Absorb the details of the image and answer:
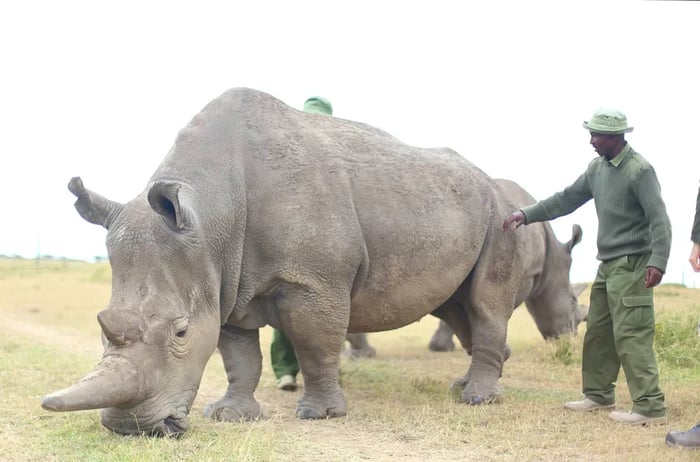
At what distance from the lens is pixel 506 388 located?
26.5 ft

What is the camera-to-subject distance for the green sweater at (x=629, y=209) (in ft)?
19.1

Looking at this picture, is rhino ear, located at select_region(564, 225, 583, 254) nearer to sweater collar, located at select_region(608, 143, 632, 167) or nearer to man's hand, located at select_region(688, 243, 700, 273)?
sweater collar, located at select_region(608, 143, 632, 167)

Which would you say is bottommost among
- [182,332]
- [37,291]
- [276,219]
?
[37,291]

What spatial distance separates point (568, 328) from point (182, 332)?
619 centimetres

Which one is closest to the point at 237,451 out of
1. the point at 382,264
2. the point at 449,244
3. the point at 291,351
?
the point at 382,264

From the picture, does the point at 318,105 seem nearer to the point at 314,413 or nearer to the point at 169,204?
the point at 314,413

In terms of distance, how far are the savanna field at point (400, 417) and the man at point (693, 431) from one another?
83 millimetres

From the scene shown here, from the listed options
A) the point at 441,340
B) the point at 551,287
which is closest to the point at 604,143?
the point at 551,287

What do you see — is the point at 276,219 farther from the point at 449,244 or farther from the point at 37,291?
the point at 37,291

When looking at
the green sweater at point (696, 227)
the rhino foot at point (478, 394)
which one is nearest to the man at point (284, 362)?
the rhino foot at point (478, 394)

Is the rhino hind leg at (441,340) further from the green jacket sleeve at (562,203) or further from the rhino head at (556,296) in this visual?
the green jacket sleeve at (562,203)

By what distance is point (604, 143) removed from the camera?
614cm

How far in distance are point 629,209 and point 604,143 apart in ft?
1.67

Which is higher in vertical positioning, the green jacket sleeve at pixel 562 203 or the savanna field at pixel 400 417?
the green jacket sleeve at pixel 562 203
